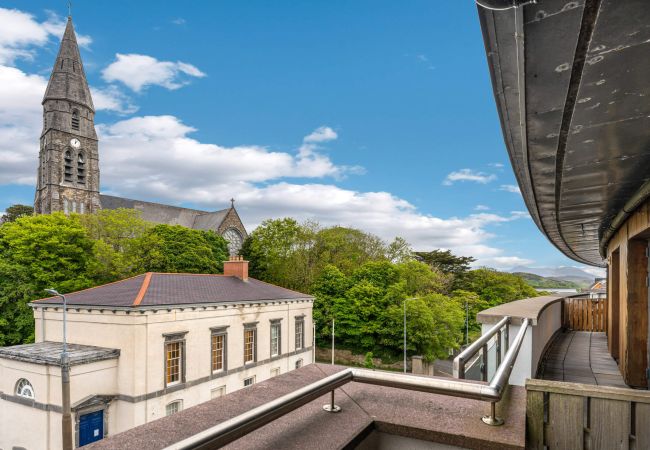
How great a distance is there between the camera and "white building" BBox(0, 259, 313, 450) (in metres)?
14.6

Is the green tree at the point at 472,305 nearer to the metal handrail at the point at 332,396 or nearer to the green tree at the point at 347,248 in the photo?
the green tree at the point at 347,248

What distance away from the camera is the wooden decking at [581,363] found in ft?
17.0

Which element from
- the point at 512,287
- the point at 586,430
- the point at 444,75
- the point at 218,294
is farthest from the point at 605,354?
the point at 512,287

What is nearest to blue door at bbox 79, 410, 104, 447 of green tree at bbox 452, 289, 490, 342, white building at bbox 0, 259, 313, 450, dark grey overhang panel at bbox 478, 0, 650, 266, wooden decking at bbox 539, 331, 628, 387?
white building at bbox 0, 259, 313, 450

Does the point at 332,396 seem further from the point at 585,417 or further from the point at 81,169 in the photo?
the point at 81,169

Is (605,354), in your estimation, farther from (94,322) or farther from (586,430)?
(94,322)

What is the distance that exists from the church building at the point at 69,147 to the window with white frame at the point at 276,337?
115ft

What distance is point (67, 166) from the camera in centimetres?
5109

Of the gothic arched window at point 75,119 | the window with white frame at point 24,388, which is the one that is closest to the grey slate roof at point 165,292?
the window with white frame at point 24,388

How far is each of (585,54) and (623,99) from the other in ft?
1.70

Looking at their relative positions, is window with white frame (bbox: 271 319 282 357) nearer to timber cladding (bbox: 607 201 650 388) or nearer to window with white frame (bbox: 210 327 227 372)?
window with white frame (bbox: 210 327 227 372)

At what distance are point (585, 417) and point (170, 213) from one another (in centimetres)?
6305

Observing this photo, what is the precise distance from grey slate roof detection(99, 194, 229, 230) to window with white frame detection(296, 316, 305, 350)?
113 ft

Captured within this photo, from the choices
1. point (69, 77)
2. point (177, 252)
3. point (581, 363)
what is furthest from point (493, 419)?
point (69, 77)
